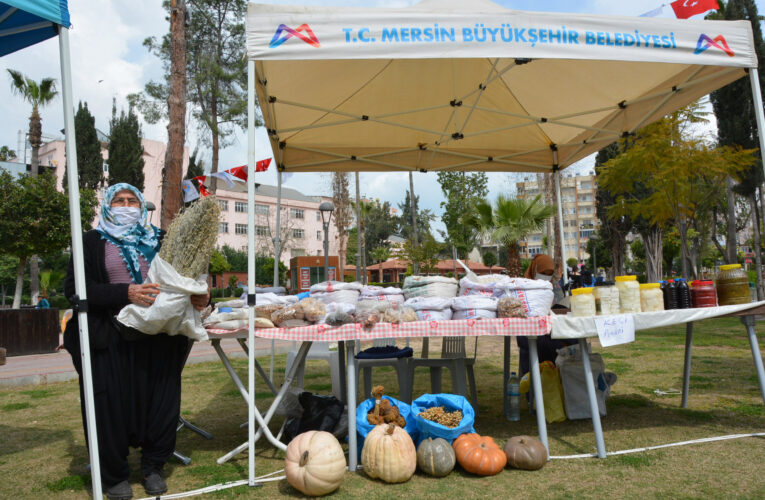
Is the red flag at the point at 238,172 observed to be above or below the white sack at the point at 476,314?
above

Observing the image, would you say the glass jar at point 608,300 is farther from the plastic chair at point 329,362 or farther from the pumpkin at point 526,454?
the plastic chair at point 329,362

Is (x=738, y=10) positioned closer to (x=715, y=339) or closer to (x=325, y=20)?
(x=715, y=339)

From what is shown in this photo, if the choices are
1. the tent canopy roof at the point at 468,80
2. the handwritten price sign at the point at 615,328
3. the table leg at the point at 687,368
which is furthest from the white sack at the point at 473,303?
the table leg at the point at 687,368

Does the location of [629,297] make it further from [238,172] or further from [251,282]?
[238,172]

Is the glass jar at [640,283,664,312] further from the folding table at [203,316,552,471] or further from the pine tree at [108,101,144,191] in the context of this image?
the pine tree at [108,101,144,191]

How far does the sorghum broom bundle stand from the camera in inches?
124

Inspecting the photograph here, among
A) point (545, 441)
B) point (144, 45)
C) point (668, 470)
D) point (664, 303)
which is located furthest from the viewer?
point (144, 45)

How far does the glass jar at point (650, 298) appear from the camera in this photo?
149 inches

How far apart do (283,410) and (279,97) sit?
126 inches

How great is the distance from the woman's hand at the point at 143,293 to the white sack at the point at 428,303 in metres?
1.75

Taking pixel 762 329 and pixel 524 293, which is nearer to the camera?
pixel 524 293

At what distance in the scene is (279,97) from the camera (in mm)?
5387

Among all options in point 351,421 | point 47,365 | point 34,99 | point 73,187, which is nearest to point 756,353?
point 351,421

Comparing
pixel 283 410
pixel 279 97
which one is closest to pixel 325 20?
pixel 279 97
